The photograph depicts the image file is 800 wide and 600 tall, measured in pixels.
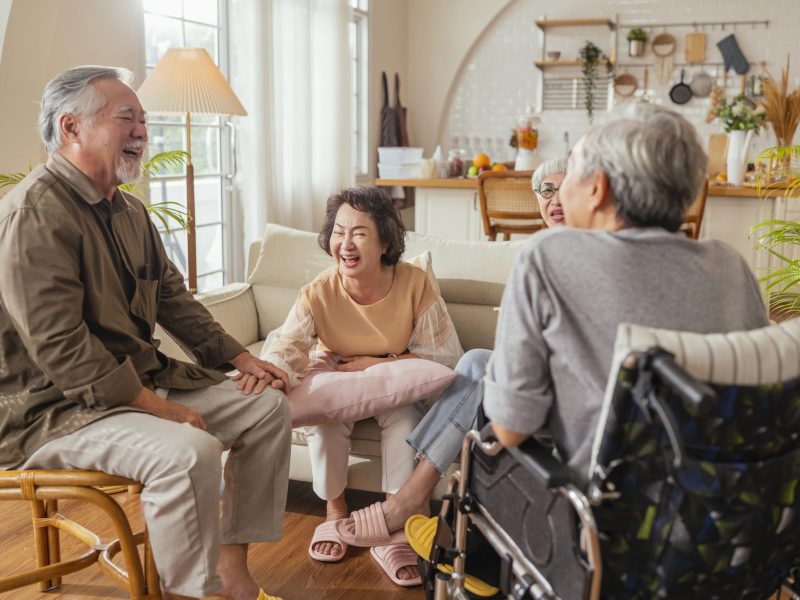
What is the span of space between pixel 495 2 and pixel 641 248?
6423 mm

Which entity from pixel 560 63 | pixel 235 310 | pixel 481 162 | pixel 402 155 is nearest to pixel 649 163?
pixel 235 310

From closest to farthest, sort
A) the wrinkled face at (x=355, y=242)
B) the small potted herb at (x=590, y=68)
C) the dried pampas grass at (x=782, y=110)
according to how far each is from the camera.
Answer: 1. the wrinkled face at (x=355, y=242)
2. the dried pampas grass at (x=782, y=110)
3. the small potted herb at (x=590, y=68)

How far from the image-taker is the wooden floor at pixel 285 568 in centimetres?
217

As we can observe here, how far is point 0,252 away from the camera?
5.74 feet

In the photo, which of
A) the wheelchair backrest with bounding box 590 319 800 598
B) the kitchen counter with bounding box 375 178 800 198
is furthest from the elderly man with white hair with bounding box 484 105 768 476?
the kitchen counter with bounding box 375 178 800 198

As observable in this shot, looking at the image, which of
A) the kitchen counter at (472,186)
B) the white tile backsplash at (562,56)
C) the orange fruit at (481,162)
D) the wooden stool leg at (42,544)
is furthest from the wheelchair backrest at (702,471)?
the white tile backsplash at (562,56)

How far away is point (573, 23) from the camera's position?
7.07 meters

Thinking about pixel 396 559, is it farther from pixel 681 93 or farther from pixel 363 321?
pixel 681 93

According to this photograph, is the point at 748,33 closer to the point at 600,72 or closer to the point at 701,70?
the point at 701,70

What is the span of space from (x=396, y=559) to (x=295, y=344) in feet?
2.20

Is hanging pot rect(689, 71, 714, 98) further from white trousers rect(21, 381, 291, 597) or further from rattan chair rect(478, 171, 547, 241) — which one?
white trousers rect(21, 381, 291, 597)

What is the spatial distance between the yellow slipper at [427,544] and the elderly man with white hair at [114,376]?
0.34 meters

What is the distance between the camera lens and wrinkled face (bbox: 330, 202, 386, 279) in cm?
246

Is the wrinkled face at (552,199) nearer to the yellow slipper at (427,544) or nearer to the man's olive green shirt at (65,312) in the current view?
the yellow slipper at (427,544)
